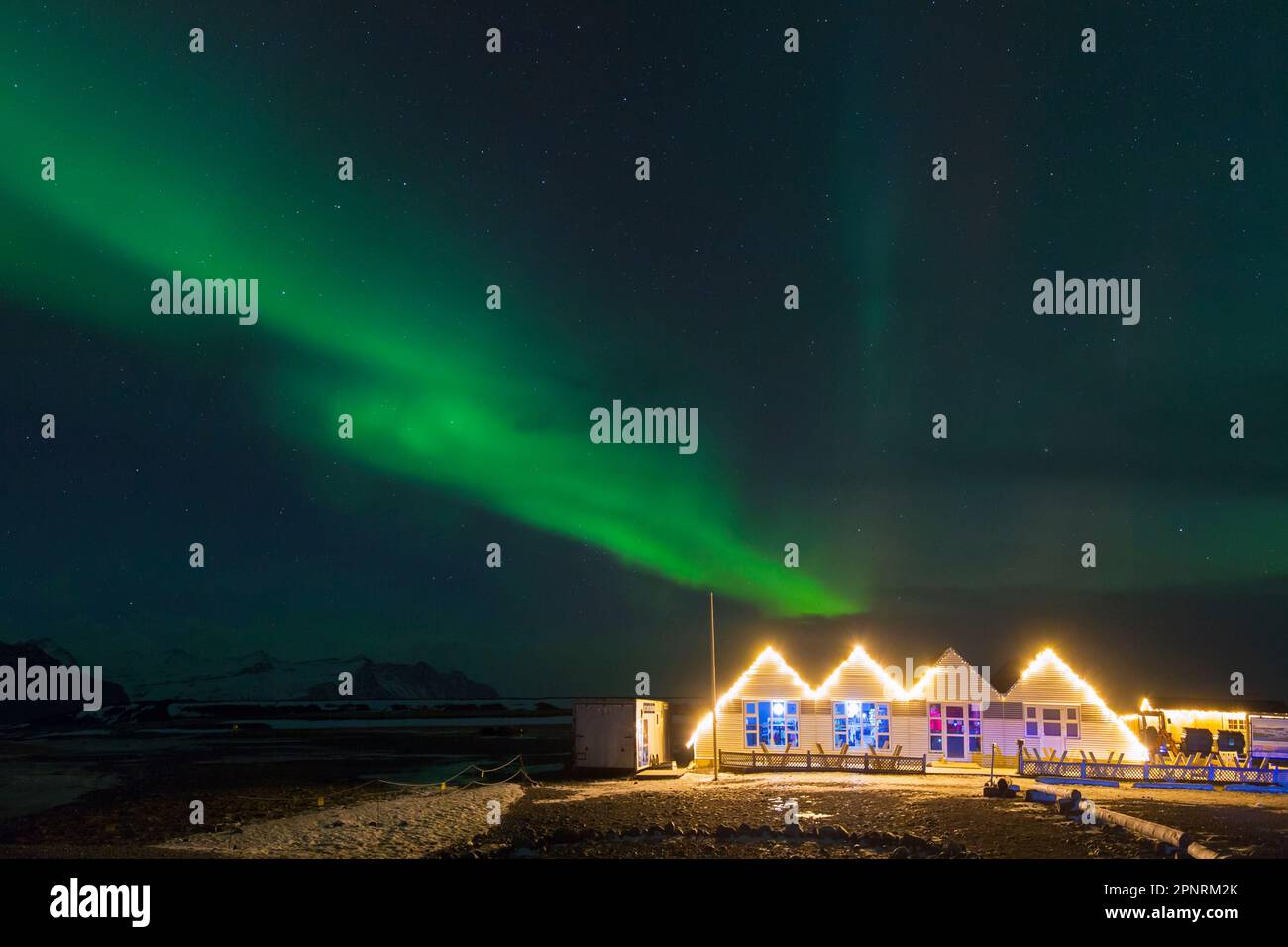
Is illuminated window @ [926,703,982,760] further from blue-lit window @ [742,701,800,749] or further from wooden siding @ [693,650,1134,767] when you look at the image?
blue-lit window @ [742,701,800,749]

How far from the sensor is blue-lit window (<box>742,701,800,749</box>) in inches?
1697

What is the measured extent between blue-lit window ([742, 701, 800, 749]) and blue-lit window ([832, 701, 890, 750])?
5.51 ft

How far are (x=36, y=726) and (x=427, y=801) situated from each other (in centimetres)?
12031

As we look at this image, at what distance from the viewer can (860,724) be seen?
4253cm

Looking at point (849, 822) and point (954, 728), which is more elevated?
point (954, 728)

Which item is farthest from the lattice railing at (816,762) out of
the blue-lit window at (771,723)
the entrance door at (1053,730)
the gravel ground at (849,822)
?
the entrance door at (1053,730)

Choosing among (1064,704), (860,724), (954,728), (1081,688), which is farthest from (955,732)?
(1081,688)

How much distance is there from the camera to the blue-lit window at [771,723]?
43094 mm

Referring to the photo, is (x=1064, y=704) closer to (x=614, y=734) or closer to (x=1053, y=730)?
(x=1053, y=730)

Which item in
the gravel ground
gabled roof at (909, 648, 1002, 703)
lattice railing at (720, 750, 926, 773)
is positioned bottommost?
lattice railing at (720, 750, 926, 773)

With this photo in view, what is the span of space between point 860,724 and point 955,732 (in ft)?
12.9

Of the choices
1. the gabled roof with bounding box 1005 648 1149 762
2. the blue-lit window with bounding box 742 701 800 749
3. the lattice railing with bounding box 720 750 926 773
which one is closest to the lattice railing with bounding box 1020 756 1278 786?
the gabled roof with bounding box 1005 648 1149 762

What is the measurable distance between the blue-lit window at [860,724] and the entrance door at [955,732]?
254 centimetres
